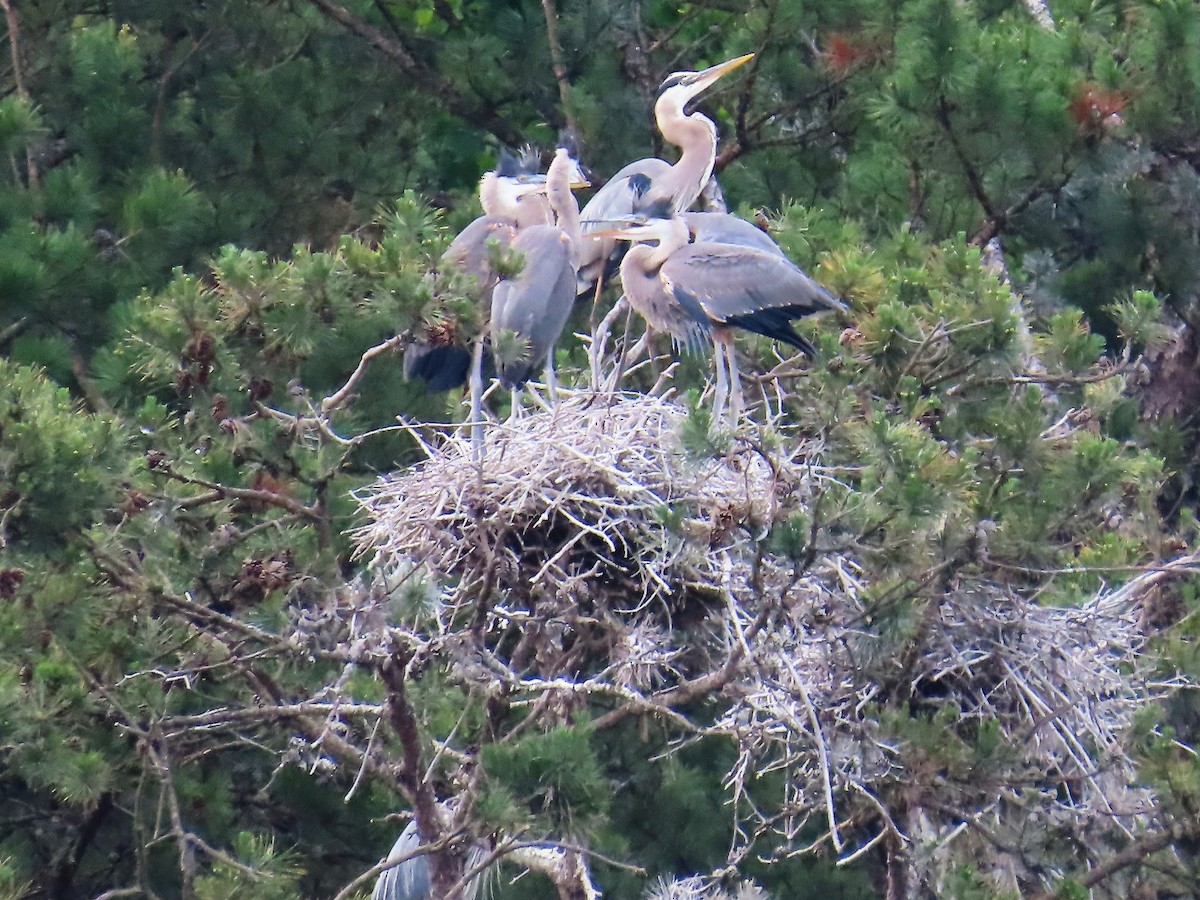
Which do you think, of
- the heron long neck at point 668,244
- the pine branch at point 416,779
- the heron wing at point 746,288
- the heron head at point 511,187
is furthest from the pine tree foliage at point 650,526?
the heron head at point 511,187

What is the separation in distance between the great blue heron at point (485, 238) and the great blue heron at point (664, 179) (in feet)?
0.58

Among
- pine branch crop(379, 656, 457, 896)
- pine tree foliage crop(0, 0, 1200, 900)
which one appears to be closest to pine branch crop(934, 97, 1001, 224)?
pine tree foliage crop(0, 0, 1200, 900)

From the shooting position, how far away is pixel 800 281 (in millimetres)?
4383

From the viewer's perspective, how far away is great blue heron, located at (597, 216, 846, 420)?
174 inches

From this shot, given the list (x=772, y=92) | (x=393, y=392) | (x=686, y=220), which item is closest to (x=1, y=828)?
(x=393, y=392)

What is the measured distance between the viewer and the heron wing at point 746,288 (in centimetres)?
439

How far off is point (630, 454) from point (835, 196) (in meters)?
2.82

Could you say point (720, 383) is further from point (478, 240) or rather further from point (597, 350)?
point (478, 240)

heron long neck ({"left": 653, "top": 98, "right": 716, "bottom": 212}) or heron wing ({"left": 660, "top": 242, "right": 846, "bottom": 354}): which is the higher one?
heron wing ({"left": 660, "top": 242, "right": 846, "bottom": 354})

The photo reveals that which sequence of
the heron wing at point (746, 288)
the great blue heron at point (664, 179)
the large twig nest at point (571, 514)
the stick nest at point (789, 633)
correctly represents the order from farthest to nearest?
the great blue heron at point (664, 179) → the heron wing at point (746, 288) → the large twig nest at point (571, 514) → the stick nest at point (789, 633)

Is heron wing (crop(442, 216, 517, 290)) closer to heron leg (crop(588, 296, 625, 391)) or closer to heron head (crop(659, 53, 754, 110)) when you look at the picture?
heron leg (crop(588, 296, 625, 391))

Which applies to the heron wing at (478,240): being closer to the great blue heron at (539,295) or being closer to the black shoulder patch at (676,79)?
the great blue heron at (539,295)

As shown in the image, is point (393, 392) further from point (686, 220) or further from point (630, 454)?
point (630, 454)

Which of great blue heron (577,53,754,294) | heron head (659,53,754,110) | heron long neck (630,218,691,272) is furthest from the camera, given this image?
heron head (659,53,754,110)
